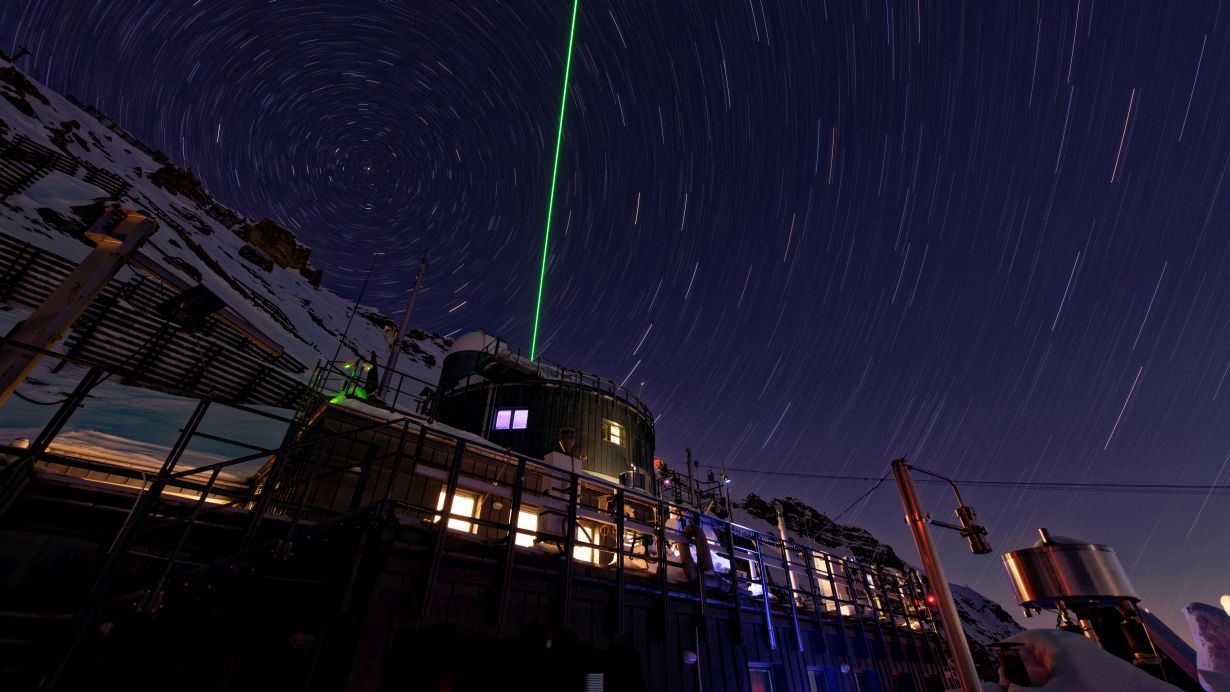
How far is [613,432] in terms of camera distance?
25172 millimetres

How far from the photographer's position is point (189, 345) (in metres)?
17.0

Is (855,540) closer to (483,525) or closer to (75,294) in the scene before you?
(483,525)

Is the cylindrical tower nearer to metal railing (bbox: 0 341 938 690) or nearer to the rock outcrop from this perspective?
metal railing (bbox: 0 341 938 690)

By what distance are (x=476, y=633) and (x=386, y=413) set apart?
899 cm

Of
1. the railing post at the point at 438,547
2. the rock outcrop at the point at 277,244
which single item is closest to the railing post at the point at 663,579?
the railing post at the point at 438,547

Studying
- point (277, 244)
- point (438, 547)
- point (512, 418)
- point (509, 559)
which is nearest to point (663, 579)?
point (509, 559)

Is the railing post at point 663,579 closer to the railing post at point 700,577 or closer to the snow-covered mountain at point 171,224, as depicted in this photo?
the railing post at point 700,577

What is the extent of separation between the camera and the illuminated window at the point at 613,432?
2478cm

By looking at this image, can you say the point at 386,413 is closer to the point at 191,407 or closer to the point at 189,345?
the point at 191,407

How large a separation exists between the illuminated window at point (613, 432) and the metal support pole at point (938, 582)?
1523 cm

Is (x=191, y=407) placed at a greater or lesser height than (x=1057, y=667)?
greater

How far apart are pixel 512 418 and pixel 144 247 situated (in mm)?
32300

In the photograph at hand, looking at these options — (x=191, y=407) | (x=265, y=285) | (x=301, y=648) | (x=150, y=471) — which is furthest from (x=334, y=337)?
(x=301, y=648)

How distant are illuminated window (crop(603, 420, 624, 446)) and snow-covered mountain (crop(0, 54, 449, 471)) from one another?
571 inches
